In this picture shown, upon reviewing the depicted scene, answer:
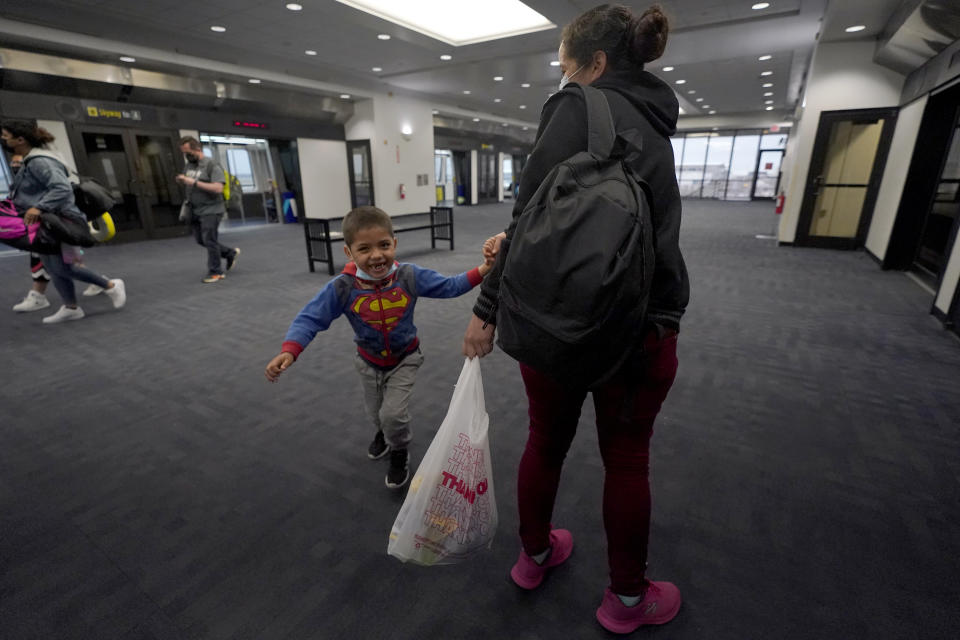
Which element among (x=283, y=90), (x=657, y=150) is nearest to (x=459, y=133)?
(x=283, y=90)

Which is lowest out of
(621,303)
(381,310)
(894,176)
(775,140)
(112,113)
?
(381,310)

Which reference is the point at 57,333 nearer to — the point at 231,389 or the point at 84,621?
the point at 231,389

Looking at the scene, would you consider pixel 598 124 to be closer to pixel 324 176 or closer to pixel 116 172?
pixel 116 172

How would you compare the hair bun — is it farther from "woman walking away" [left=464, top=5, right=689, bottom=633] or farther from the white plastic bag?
the white plastic bag

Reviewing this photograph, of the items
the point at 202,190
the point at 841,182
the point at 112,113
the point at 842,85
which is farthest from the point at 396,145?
the point at 841,182

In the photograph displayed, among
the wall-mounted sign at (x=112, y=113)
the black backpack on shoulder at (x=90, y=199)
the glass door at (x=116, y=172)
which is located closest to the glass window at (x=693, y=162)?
the wall-mounted sign at (x=112, y=113)

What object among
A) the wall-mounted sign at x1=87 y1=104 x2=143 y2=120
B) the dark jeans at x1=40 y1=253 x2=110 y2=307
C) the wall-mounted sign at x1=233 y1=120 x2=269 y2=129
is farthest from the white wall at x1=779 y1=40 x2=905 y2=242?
the wall-mounted sign at x1=87 y1=104 x2=143 y2=120

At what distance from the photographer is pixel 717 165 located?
66.6ft

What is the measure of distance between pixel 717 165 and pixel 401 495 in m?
22.9

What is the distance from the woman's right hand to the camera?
42.5 inches

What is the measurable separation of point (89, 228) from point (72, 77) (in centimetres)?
608

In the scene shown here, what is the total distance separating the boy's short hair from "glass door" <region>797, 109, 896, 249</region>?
832cm

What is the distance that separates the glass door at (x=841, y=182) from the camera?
7.05 metres

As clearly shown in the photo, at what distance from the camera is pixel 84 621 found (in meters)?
1.26
